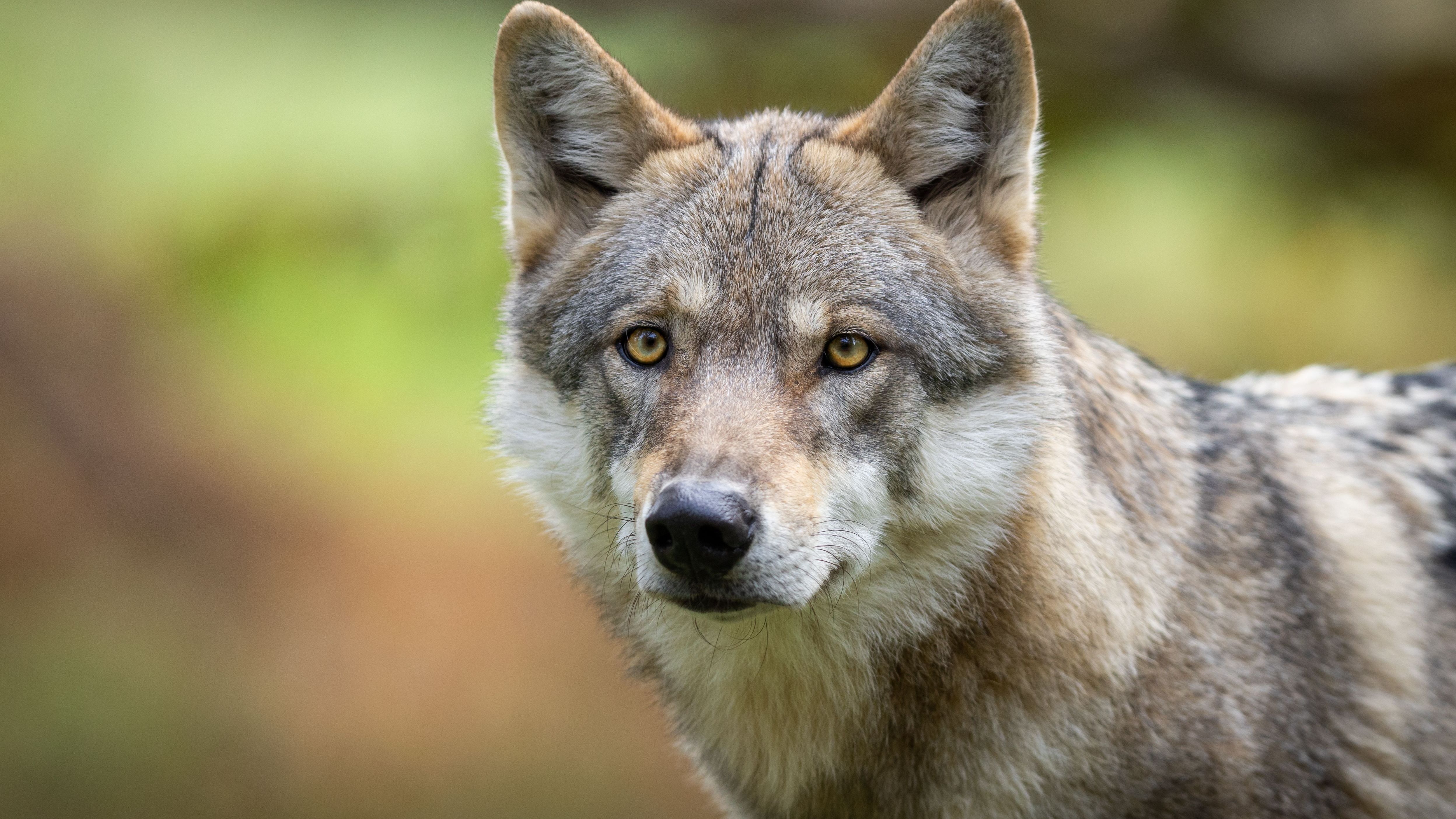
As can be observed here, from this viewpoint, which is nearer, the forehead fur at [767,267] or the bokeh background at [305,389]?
the forehead fur at [767,267]

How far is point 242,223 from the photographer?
8.48 metres

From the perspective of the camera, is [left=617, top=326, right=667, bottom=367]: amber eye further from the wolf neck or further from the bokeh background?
the bokeh background

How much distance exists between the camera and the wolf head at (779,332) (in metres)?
3.24

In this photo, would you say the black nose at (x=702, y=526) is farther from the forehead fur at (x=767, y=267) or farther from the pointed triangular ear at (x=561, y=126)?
the pointed triangular ear at (x=561, y=126)

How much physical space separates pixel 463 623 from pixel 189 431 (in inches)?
95.6

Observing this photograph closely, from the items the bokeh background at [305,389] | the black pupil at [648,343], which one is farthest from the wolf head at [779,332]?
the bokeh background at [305,389]

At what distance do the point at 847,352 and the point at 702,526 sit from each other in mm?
817

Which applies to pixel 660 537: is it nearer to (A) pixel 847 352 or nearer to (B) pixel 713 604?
(B) pixel 713 604

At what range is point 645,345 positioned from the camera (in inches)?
144

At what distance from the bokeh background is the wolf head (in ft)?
14.2

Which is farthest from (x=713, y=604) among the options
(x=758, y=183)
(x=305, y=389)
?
(x=305, y=389)

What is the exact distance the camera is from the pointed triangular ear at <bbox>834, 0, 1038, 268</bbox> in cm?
354

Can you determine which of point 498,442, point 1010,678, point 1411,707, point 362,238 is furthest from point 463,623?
point 1411,707

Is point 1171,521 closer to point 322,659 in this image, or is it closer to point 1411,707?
point 1411,707
